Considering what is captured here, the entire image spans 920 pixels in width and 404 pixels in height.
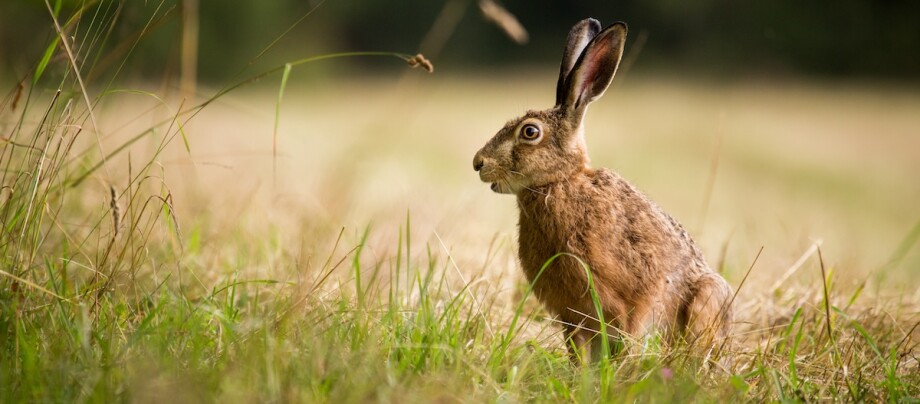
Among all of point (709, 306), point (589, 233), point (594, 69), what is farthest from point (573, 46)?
point (709, 306)

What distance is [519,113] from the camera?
309 centimetres

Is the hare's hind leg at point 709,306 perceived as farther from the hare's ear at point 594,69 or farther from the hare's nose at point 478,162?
the hare's nose at point 478,162

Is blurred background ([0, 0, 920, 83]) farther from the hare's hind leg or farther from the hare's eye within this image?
the hare's hind leg

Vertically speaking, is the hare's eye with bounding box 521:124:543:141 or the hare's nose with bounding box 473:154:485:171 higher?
the hare's eye with bounding box 521:124:543:141

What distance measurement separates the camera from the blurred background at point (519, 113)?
172 inches

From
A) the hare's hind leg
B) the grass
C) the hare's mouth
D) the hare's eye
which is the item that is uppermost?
the hare's eye

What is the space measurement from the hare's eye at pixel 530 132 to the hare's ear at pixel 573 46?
159 mm

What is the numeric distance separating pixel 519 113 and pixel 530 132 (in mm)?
392

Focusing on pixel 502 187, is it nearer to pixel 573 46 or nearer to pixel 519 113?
pixel 519 113

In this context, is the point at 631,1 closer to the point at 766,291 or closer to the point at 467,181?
the point at 467,181

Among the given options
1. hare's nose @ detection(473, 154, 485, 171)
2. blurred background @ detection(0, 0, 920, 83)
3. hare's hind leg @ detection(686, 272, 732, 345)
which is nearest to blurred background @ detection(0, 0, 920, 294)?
blurred background @ detection(0, 0, 920, 83)

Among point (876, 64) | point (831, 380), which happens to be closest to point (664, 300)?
point (831, 380)

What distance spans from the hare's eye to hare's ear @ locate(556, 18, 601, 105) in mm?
159

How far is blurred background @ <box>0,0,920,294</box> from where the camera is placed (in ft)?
14.3
